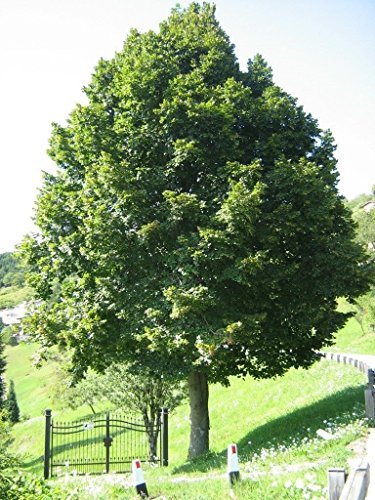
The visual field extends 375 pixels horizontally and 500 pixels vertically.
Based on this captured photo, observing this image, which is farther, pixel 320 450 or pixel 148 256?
pixel 148 256

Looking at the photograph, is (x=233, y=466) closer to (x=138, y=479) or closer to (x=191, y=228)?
(x=138, y=479)

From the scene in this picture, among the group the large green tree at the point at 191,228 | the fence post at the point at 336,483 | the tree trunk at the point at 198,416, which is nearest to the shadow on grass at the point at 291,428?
the tree trunk at the point at 198,416

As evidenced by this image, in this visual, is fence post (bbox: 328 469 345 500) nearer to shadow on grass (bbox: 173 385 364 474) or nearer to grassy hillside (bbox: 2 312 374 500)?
grassy hillside (bbox: 2 312 374 500)

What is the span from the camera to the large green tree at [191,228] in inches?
546

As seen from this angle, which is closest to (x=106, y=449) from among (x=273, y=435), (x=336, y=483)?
(x=273, y=435)

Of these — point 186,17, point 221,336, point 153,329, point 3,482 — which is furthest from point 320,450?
point 186,17

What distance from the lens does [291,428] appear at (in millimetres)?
15227

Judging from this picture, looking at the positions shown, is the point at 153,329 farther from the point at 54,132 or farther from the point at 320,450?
the point at 54,132

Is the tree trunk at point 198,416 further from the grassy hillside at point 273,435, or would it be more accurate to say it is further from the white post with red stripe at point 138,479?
the white post with red stripe at point 138,479

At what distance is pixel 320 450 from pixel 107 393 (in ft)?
54.7

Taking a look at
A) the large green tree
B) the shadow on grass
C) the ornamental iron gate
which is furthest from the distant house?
the large green tree

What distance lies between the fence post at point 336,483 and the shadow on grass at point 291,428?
605 cm

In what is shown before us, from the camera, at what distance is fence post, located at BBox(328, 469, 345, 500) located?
6.61m

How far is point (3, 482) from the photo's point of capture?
9500 millimetres
